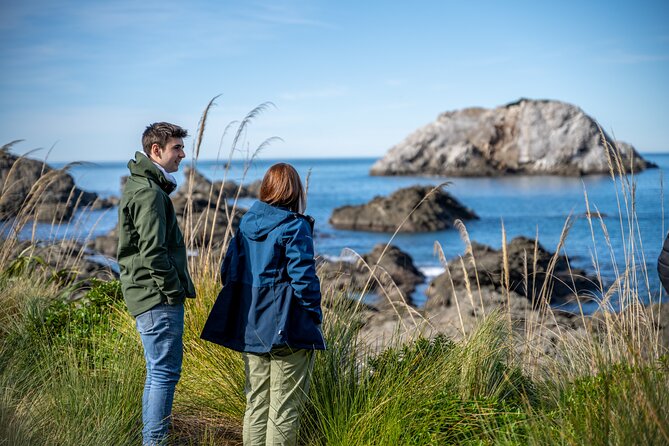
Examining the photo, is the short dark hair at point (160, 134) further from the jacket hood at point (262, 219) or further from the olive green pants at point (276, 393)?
the olive green pants at point (276, 393)

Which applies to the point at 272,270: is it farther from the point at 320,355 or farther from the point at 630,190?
the point at 630,190

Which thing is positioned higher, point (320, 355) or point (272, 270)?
point (272, 270)

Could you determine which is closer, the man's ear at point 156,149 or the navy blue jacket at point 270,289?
the navy blue jacket at point 270,289

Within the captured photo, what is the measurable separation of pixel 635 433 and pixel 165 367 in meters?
2.41

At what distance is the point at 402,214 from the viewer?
33281 millimetres

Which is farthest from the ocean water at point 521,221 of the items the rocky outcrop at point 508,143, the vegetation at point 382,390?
the rocky outcrop at point 508,143

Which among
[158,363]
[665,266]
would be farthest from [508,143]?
[158,363]

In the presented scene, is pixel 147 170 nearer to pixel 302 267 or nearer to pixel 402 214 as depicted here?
pixel 302 267

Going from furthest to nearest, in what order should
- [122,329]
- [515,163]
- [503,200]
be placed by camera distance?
[515,163], [503,200], [122,329]

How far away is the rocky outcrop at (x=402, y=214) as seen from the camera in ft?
105

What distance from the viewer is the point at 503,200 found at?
51656 mm

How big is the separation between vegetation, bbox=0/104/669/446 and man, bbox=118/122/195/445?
0.29 metres

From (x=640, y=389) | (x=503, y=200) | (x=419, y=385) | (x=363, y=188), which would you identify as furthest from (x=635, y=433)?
(x=363, y=188)

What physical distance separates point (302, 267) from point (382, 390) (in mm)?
937
